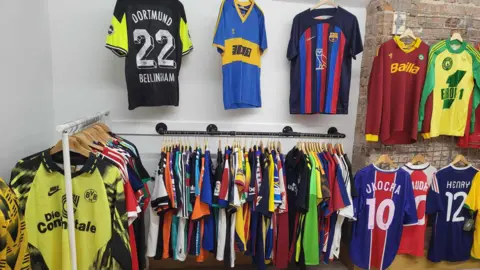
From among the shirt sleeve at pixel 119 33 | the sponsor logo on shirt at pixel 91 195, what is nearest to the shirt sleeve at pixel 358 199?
the sponsor logo on shirt at pixel 91 195

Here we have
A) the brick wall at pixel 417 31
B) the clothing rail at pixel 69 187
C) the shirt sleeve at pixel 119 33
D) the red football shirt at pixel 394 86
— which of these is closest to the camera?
the clothing rail at pixel 69 187

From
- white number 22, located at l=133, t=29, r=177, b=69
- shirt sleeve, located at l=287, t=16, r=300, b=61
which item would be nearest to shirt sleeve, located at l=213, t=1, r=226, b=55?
white number 22, located at l=133, t=29, r=177, b=69

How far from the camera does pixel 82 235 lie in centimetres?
149

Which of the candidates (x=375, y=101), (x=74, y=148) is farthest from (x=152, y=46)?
(x=375, y=101)

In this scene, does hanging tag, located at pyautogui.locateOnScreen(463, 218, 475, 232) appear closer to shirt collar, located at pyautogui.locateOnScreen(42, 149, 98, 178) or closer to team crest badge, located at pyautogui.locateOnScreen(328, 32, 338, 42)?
team crest badge, located at pyautogui.locateOnScreen(328, 32, 338, 42)

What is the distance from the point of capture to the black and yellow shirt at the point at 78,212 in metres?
1.44

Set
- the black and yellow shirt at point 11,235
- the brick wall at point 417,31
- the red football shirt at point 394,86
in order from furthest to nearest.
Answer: the brick wall at point 417,31 < the red football shirt at point 394,86 < the black and yellow shirt at point 11,235

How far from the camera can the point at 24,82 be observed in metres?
1.77

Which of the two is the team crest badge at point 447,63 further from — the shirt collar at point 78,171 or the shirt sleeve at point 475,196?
the shirt collar at point 78,171

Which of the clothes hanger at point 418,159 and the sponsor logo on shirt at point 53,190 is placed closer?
the sponsor logo on shirt at point 53,190

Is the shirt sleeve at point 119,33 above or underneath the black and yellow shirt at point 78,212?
above

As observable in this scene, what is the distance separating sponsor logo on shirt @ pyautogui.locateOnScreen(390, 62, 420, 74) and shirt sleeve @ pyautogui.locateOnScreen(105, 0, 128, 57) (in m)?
1.88

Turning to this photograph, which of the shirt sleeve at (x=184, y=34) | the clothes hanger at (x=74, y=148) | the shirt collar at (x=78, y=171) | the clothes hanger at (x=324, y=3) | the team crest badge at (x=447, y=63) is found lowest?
the shirt collar at (x=78, y=171)

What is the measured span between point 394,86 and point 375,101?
19 centimetres
